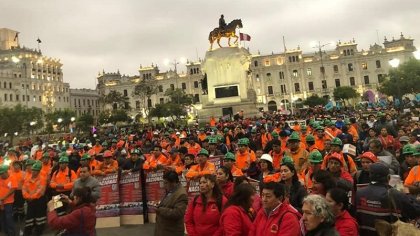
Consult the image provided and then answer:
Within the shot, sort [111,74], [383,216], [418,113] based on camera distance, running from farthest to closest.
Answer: [111,74], [418,113], [383,216]

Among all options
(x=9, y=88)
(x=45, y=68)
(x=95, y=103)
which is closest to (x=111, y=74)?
(x=95, y=103)

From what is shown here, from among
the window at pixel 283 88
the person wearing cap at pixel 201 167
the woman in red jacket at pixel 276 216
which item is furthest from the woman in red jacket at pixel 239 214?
the window at pixel 283 88

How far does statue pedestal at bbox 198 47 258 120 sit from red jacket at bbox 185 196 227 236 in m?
35.5

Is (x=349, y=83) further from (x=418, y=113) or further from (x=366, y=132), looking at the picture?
(x=366, y=132)

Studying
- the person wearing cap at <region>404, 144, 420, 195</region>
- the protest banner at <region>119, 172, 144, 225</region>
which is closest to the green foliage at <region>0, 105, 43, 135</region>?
the protest banner at <region>119, 172, 144, 225</region>

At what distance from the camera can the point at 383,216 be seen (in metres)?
4.54

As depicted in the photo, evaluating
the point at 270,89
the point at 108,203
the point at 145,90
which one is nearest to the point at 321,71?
the point at 270,89

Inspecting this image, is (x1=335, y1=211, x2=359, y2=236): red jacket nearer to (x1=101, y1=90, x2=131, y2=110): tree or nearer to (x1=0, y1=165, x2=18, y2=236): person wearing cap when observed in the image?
(x1=0, y1=165, x2=18, y2=236): person wearing cap

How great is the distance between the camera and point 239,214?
14.6 ft

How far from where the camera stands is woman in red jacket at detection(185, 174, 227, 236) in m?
5.00

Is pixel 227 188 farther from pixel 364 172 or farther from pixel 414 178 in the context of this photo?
pixel 414 178

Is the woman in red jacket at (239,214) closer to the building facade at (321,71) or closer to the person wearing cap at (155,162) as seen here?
the person wearing cap at (155,162)

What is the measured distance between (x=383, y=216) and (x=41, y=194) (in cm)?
775

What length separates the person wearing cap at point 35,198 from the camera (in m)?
8.76
